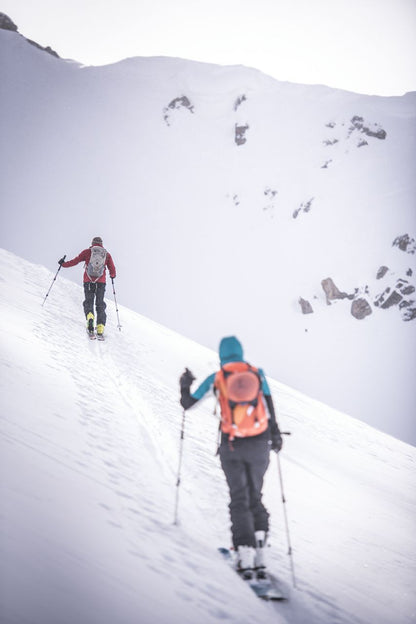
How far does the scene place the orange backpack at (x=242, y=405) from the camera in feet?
10.1

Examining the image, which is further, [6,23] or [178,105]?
[6,23]

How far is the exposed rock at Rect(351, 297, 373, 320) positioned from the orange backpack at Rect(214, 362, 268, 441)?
31.0 m

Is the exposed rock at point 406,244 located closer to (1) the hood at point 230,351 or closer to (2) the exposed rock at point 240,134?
(2) the exposed rock at point 240,134

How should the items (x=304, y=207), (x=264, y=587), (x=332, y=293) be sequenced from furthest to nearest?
1. (x=304, y=207)
2. (x=332, y=293)
3. (x=264, y=587)

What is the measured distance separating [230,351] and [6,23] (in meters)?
83.8

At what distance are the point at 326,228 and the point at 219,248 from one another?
10882 millimetres

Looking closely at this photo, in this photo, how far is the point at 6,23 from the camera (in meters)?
62.1

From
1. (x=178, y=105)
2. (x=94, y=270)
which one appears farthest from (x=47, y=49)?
(x=94, y=270)

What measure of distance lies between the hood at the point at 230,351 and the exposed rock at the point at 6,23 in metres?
82.0

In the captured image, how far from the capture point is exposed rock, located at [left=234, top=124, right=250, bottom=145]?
4681 centimetres

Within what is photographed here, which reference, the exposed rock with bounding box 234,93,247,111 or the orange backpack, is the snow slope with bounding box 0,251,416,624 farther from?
the exposed rock with bounding box 234,93,247,111

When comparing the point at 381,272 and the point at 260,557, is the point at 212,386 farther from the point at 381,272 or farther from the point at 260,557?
the point at 381,272

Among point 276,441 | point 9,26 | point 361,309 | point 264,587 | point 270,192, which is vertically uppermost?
point 9,26

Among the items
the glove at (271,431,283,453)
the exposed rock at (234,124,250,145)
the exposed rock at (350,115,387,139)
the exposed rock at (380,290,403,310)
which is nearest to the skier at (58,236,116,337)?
the glove at (271,431,283,453)
